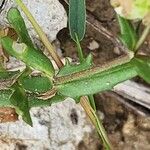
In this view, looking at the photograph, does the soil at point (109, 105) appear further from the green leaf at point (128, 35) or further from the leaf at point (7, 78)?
the green leaf at point (128, 35)

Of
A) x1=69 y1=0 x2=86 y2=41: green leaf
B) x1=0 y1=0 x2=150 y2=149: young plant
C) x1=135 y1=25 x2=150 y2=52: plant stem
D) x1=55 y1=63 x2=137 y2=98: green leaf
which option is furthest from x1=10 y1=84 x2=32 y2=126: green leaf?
x1=135 y1=25 x2=150 y2=52: plant stem

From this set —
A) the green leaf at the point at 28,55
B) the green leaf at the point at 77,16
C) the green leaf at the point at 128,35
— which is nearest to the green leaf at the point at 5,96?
the green leaf at the point at 28,55

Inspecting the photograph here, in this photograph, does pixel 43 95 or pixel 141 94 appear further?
pixel 141 94

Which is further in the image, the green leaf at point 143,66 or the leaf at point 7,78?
the leaf at point 7,78

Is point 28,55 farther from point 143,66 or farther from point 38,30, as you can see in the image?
point 143,66

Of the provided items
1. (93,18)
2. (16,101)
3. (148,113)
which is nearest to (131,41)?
(16,101)

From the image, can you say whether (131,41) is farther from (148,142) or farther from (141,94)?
(148,142)

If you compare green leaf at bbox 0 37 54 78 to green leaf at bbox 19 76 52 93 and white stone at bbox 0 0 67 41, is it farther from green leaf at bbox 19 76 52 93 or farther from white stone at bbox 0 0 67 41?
white stone at bbox 0 0 67 41
